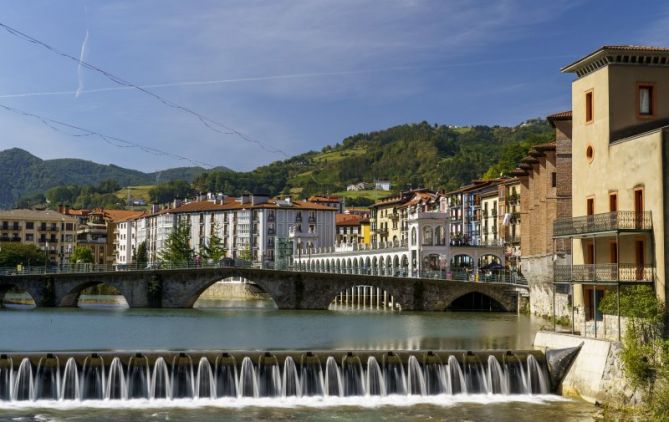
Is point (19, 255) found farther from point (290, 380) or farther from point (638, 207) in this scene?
point (638, 207)

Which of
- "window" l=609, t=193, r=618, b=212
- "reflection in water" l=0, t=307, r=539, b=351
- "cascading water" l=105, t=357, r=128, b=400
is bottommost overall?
"cascading water" l=105, t=357, r=128, b=400

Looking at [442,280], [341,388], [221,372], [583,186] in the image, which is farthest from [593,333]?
[442,280]

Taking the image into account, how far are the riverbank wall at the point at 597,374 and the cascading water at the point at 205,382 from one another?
14.4m

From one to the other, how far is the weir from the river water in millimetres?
742

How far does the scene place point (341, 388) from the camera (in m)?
38.7

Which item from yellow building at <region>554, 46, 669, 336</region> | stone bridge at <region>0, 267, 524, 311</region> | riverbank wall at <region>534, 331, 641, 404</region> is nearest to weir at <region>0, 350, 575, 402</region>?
riverbank wall at <region>534, 331, 641, 404</region>

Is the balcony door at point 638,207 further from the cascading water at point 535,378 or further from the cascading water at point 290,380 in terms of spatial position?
the cascading water at point 290,380

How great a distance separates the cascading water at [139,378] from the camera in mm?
37625

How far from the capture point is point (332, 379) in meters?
38.8

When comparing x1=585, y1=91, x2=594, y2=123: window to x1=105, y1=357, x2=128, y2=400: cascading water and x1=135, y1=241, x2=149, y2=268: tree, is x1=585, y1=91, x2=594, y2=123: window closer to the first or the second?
x1=105, y1=357, x2=128, y2=400: cascading water

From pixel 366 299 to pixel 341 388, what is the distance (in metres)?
86.2

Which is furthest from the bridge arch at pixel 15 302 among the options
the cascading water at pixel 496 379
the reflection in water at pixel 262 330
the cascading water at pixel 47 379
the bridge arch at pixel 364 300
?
the cascading water at pixel 496 379

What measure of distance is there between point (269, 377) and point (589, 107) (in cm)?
1952

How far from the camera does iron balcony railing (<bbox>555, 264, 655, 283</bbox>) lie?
3869 cm
